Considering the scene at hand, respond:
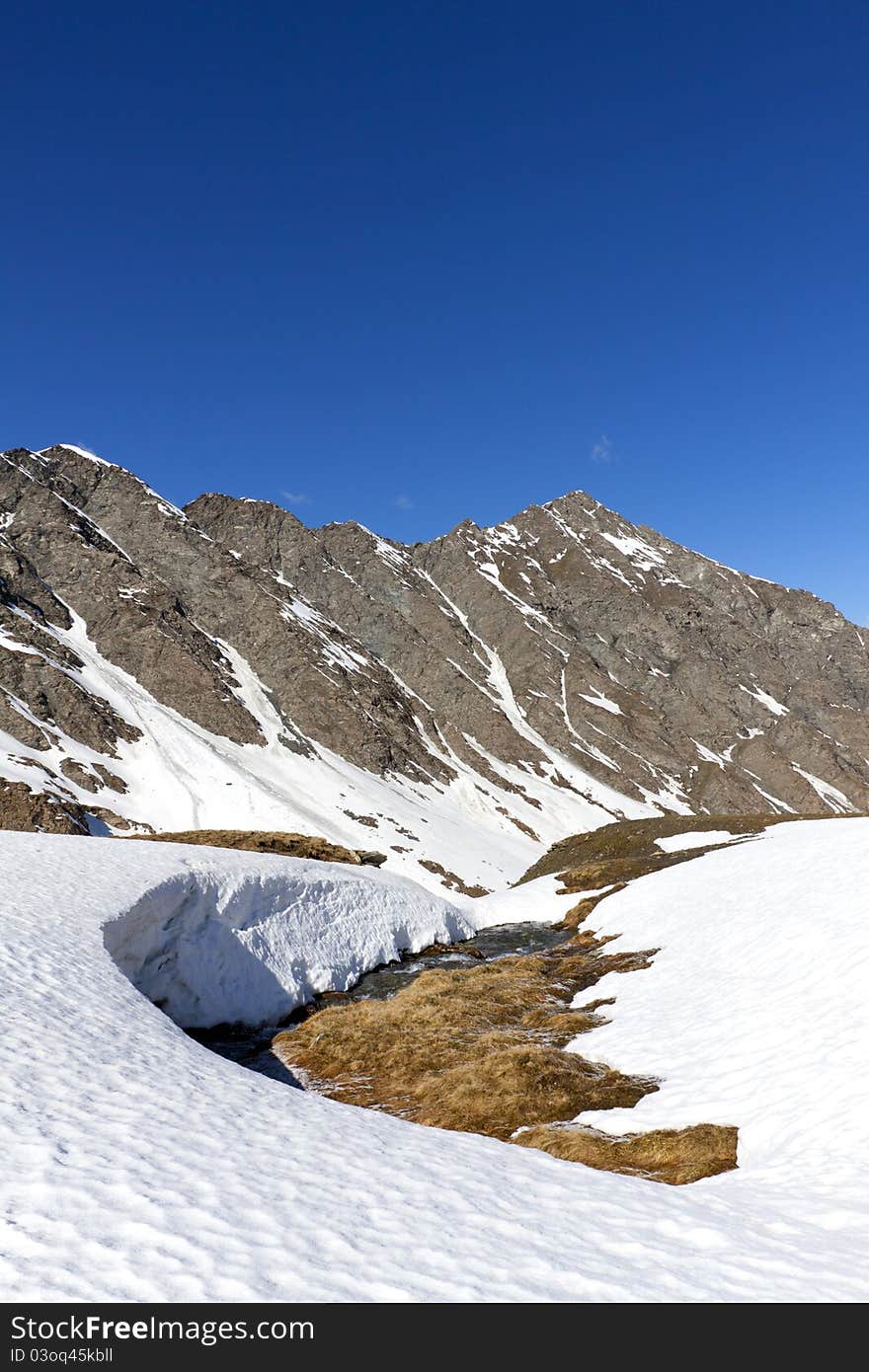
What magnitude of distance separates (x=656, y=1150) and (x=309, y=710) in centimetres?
11940

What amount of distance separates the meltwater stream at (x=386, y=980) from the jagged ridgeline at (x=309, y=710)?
45.0 m

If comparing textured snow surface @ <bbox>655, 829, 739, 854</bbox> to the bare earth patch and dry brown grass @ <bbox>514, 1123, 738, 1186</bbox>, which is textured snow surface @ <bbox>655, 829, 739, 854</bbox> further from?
dry brown grass @ <bbox>514, 1123, 738, 1186</bbox>

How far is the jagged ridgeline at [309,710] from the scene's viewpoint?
91.4 meters

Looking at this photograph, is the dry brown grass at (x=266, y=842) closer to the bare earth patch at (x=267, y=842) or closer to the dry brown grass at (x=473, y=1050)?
the bare earth patch at (x=267, y=842)

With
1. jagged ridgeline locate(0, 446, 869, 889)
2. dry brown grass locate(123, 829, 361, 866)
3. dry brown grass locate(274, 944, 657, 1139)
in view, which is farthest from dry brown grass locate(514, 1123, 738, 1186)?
jagged ridgeline locate(0, 446, 869, 889)

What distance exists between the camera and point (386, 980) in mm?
29797

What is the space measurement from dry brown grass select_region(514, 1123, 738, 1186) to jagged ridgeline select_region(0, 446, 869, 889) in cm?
6467

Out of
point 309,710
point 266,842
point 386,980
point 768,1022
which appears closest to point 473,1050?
point 768,1022

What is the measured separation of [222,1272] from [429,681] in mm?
162905

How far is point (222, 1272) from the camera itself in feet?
17.0

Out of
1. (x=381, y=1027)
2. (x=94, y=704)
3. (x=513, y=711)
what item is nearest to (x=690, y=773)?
(x=513, y=711)

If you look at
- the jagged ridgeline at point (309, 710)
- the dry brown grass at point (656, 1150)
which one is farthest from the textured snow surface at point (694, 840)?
the dry brown grass at point (656, 1150)

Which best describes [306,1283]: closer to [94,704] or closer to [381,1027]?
[381,1027]

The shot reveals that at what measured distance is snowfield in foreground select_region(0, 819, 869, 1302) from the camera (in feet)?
17.9
